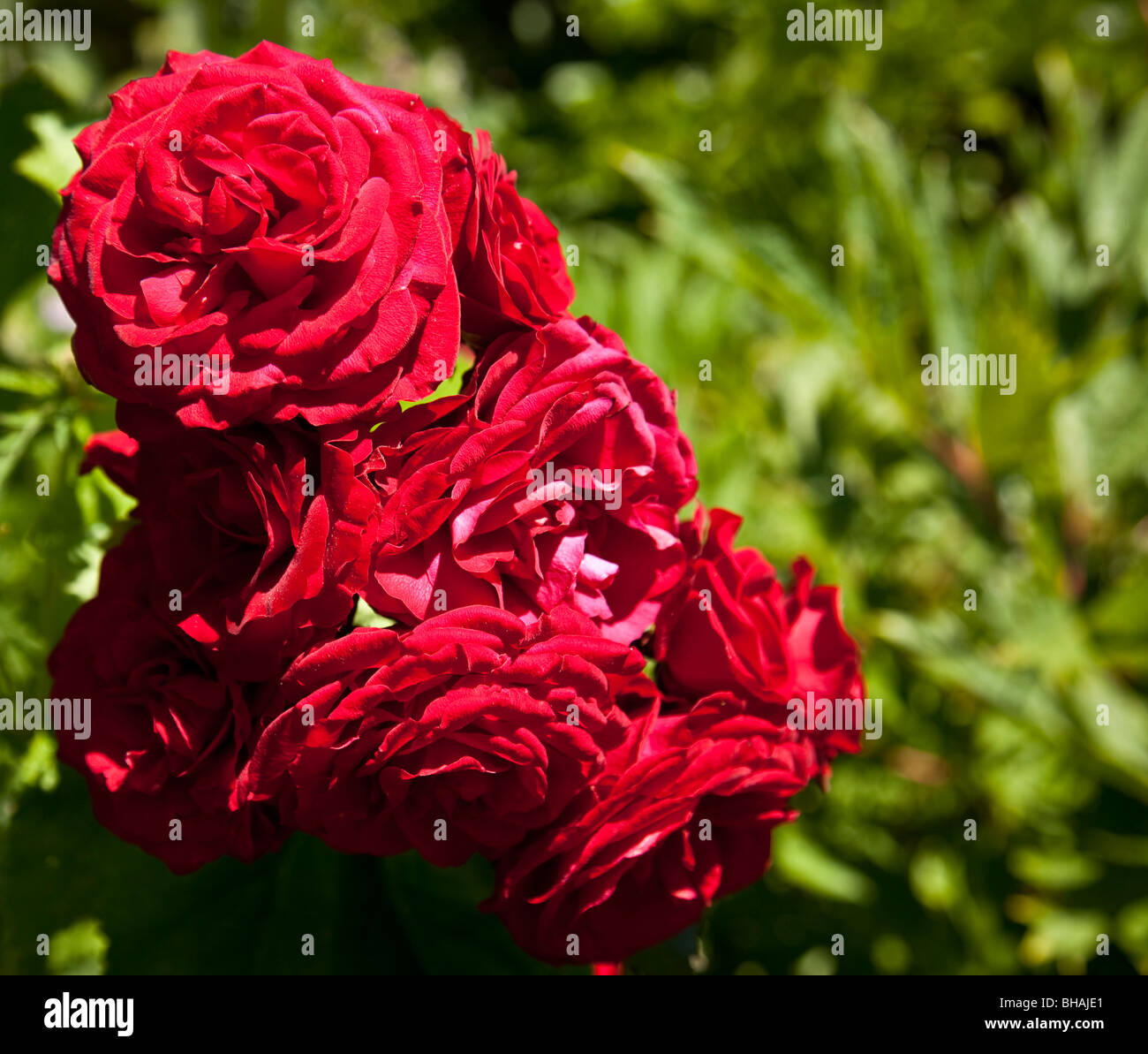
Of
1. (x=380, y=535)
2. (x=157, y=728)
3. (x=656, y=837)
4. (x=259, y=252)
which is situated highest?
(x=259, y=252)

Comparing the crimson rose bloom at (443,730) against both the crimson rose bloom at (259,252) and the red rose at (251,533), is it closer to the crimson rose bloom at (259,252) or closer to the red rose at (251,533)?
the red rose at (251,533)

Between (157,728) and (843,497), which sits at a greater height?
(843,497)

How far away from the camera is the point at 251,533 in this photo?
83cm

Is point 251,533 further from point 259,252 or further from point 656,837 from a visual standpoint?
point 656,837

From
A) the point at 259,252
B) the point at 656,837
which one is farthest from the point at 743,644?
the point at 259,252

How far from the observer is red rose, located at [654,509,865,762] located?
0.92 meters

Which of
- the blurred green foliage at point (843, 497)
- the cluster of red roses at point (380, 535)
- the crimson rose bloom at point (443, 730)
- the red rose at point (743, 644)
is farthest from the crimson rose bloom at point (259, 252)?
the blurred green foliage at point (843, 497)

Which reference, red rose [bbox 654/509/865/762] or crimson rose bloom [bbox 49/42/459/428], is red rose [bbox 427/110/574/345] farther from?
red rose [bbox 654/509/865/762]

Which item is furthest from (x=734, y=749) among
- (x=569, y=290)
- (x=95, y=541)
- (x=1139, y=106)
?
(x=1139, y=106)

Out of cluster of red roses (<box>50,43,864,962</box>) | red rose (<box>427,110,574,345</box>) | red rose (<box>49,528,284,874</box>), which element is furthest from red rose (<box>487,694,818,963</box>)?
red rose (<box>427,110,574,345</box>)

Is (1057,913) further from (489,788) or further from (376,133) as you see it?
(376,133)

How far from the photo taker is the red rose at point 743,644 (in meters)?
0.92

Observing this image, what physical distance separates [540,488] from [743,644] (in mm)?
254

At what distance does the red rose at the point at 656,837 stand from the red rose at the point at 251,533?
0.27 m
